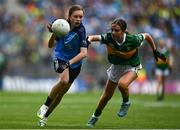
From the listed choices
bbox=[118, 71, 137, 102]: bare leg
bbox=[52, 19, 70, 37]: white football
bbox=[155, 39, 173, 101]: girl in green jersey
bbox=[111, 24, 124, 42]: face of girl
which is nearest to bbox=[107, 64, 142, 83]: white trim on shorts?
bbox=[118, 71, 137, 102]: bare leg

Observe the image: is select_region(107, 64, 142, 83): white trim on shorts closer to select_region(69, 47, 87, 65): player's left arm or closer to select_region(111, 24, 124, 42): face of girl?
select_region(111, 24, 124, 42): face of girl

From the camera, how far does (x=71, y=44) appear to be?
1478cm

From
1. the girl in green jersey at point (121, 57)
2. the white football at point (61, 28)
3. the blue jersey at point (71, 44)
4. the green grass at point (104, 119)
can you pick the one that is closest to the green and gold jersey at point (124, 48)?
the girl in green jersey at point (121, 57)

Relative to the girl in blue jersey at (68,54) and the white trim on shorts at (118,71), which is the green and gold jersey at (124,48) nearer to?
the white trim on shorts at (118,71)

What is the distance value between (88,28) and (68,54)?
23104 millimetres

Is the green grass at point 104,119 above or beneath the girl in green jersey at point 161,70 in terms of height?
above

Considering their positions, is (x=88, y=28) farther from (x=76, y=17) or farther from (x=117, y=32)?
(x=76, y=17)

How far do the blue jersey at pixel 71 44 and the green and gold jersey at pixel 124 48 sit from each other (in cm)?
54

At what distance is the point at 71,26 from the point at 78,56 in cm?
65

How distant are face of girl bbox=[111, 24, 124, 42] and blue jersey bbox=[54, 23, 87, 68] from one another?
63cm

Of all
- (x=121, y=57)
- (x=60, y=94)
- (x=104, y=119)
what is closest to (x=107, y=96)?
(x=121, y=57)

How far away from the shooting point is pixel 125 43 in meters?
15.1

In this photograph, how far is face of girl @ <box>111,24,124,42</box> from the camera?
14874 millimetres

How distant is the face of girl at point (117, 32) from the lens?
48.8ft
